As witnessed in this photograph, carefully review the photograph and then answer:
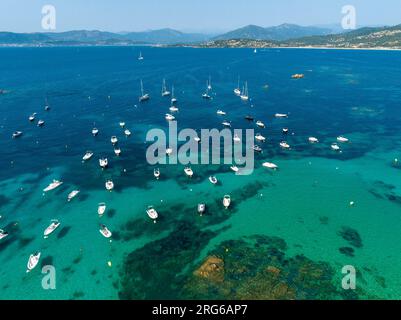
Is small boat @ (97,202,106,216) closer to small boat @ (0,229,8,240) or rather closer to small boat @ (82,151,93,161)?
small boat @ (0,229,8,240)

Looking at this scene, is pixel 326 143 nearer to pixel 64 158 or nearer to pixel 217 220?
pixel 217 220

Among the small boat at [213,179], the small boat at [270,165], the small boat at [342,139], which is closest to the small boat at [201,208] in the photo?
the small boat at [213,179]

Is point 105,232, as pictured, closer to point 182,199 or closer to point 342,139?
point 182,199

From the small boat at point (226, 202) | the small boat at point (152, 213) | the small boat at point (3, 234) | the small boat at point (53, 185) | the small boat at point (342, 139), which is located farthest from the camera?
the small boat at point (342, 139)

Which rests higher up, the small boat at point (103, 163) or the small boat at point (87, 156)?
the small boat at point (87, 156)

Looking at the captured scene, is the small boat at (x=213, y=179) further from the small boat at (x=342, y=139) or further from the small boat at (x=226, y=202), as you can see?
the small boat at (x=342, y=139)
